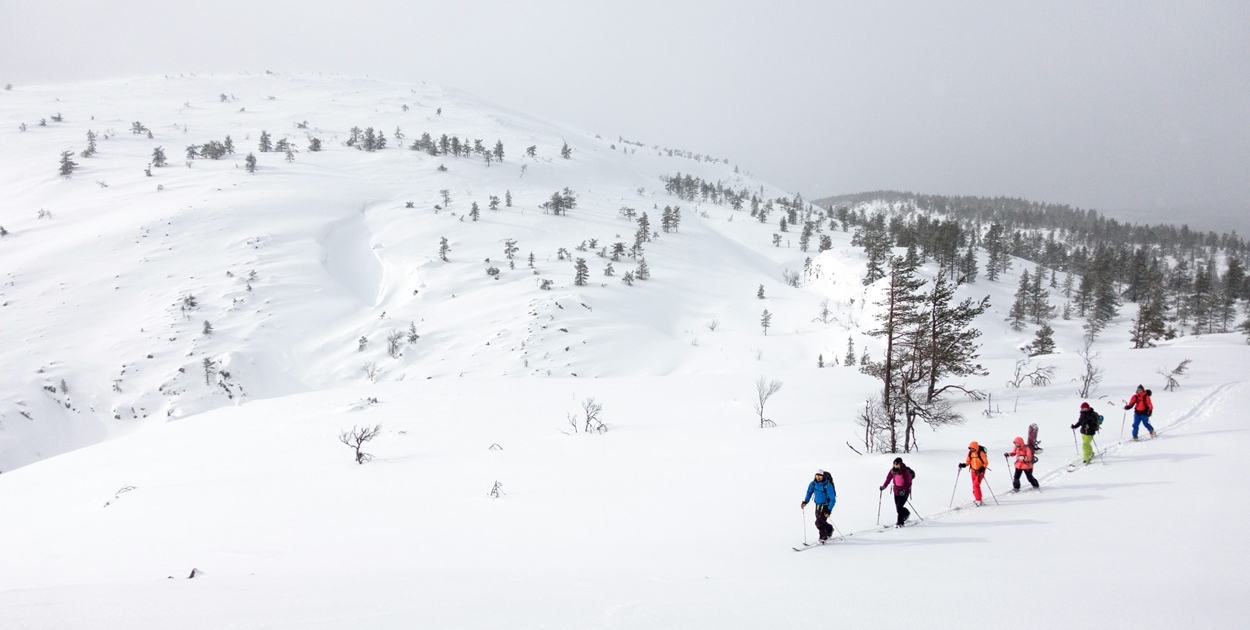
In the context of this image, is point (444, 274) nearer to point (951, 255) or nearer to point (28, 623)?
point (28, 623)

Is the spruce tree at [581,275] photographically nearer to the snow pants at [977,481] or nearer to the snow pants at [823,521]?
the snow pants at [977,481]

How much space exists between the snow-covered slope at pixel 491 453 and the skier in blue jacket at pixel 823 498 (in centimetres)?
36

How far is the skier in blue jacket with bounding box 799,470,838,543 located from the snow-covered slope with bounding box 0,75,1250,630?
358mm

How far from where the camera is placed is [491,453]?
16312 millimetres

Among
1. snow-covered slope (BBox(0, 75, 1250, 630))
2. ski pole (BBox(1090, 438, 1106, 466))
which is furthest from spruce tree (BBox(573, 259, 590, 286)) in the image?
ski pole (BBox(1090, 438, 1106, 466))

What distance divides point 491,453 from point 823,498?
35.4 ft

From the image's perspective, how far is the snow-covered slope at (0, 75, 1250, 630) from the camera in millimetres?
6266

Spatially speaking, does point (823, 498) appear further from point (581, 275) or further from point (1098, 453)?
point (581, 275)

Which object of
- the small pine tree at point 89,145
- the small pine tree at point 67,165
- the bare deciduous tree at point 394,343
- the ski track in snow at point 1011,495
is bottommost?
the bare deciduous tree at point 394,343

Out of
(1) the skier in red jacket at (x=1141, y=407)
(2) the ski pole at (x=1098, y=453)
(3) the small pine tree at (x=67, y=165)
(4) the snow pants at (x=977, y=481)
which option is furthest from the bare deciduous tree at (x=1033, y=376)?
(3) the small pine tree at (x=67, y=165)

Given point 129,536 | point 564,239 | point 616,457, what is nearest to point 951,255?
point 564,239

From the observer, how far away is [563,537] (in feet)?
32.7

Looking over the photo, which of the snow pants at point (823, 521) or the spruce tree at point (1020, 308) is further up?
the snow pants at point (823, 521)

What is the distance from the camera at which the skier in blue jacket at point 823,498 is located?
880 cm
